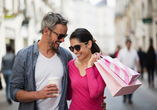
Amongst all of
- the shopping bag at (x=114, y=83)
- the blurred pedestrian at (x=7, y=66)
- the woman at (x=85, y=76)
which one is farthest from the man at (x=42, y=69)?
the blurred pedestrian at (x=7, y=66)

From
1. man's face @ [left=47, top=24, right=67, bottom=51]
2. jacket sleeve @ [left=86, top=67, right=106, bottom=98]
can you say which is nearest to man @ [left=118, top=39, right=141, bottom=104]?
man's face @ [left=47, top=24, right=67, bottom=51]

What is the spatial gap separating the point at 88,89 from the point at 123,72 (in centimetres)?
65

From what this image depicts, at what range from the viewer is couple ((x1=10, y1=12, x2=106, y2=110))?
2477mm

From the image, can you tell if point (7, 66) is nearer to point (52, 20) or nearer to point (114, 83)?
point (52, 20)

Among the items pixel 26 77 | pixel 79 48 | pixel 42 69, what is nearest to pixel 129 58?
pixel 79 48

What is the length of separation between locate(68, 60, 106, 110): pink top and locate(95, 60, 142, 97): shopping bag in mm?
152

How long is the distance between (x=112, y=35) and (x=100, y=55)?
94173mm

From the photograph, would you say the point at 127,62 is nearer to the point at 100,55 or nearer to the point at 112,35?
the point at 100,55

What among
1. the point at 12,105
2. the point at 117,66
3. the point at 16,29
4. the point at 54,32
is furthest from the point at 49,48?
the point at 16,29

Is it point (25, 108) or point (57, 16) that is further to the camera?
point (57, 16)

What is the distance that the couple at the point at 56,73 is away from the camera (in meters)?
2.48

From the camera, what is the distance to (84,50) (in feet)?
8.95

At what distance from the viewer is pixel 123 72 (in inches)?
80.7

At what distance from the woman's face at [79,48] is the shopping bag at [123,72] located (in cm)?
48
